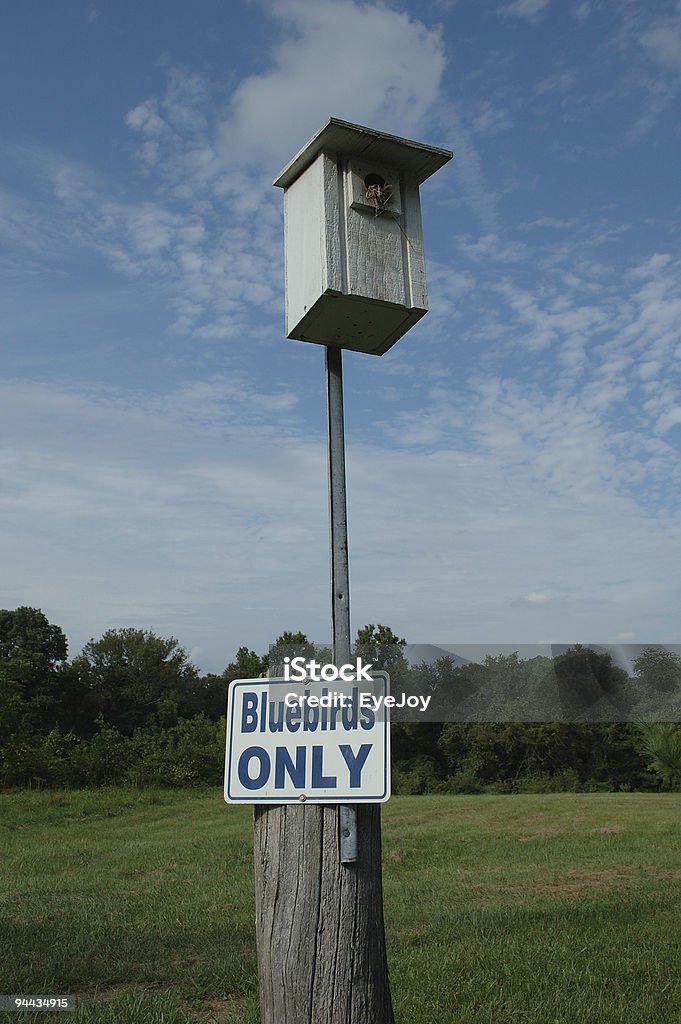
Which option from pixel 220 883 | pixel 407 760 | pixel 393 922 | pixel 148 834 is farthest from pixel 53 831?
pixel 407 760

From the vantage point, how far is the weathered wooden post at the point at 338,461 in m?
2.25

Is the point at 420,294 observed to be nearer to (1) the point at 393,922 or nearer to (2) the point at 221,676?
(1) the point at 393,922

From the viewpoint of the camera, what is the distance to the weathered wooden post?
2252mm

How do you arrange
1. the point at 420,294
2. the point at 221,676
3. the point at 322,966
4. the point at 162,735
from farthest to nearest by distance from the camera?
the point at 221,676, the point at 162,735, the point at 420,294, the point at 322,966

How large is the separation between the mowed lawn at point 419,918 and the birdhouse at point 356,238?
2.76 m

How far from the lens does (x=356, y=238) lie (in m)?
2.71

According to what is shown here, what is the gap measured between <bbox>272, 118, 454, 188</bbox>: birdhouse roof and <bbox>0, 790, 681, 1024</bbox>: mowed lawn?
10.7 feet

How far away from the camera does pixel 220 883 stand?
6.99m

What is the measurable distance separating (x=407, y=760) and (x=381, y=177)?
16537 mm

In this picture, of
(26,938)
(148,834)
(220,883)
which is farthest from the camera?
(148,834)

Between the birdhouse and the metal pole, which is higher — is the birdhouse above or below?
above

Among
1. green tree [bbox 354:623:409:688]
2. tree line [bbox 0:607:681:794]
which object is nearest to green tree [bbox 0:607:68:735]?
tree line [bbox 0:607:681:794]

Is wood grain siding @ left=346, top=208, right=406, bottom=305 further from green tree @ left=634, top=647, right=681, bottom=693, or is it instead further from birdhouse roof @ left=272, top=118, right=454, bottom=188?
green tree @ left=634, top=647, right=681, bottom=693

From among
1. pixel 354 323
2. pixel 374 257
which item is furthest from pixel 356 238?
pixel 354 323
